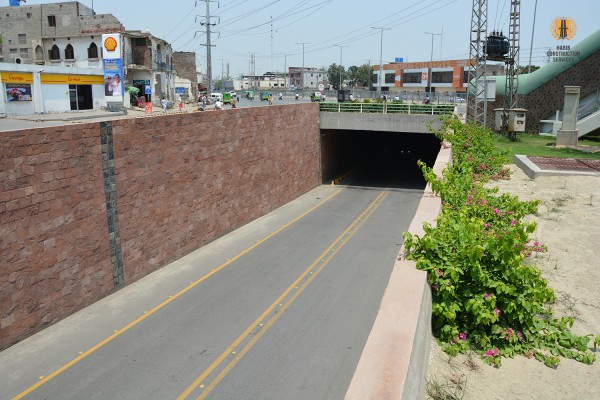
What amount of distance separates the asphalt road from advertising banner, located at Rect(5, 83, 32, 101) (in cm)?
2017

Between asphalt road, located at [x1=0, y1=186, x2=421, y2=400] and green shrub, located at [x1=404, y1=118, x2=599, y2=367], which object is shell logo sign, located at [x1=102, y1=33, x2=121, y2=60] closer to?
asphalt road, located at [x1=0, y1=186, x2=421, y2=400]

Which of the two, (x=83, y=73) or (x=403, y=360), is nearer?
(x=403, y=360)

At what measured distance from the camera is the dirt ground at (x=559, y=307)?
275 inches

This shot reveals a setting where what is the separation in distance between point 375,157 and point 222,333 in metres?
42.4

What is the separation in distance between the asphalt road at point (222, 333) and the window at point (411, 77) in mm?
85279

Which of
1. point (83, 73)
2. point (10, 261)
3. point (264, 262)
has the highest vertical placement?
point (83, 73)

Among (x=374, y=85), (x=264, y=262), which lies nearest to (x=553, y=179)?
(x=264, y=262)

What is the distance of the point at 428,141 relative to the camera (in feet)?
183

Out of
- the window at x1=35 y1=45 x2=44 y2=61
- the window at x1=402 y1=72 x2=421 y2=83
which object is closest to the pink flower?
the window at x1=35 y1=45 x2=44 y2=61

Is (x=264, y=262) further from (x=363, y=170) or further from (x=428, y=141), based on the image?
(x=428, y=141)

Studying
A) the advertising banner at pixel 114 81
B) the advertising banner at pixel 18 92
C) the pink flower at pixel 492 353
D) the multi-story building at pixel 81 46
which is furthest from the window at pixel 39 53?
the pink flower at pixel 492 353

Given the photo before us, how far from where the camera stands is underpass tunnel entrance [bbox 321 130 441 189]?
132 feet

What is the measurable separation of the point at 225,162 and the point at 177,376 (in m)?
12.6

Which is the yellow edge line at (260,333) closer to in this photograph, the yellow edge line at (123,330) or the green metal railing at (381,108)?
the yellow edge line at (123,330)
